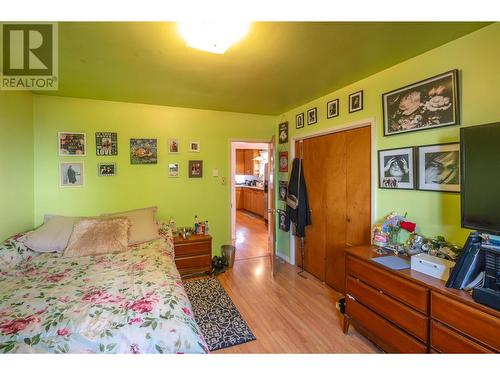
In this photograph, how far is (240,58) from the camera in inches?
77.2

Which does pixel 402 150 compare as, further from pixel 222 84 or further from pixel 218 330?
pixel 218 330

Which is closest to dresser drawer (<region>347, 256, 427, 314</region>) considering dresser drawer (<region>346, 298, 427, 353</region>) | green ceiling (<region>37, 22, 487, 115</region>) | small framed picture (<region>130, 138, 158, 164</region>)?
dresser drawer (<region>346, 298, 427, 353</region>)

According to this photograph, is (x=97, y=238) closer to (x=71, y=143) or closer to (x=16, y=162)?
(x=16, y=162)

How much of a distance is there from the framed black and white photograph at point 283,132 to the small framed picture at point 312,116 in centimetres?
56

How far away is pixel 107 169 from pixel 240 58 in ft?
7.48

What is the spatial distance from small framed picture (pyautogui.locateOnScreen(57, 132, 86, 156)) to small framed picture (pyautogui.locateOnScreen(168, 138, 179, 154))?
3.36ft

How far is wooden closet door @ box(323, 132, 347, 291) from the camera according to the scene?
9.13 ft

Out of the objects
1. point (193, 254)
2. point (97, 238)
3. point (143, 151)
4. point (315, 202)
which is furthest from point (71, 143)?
point (315, 202)

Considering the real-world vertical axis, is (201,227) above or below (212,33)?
below

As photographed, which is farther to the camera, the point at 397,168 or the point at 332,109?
the point at 332,109

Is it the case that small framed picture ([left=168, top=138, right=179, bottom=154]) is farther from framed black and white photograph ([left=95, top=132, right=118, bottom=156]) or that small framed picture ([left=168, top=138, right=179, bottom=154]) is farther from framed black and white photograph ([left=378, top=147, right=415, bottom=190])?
framed black and white photograph ([left=378, top=147, right=415, bottom=190])

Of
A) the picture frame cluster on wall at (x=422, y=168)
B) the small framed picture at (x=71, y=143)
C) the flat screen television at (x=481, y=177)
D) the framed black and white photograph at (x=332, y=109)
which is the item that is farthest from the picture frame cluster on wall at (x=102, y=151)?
the flat screen television at (x=481, y=177)
